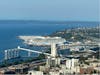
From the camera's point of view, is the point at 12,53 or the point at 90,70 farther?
the point at 12,53

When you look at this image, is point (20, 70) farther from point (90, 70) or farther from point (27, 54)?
point (27, 54)

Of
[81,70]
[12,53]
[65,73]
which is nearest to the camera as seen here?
[65,73]

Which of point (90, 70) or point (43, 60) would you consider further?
point (43, 60)

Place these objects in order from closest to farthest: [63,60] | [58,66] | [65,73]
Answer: [65,73] < [58,66] < [63,60]

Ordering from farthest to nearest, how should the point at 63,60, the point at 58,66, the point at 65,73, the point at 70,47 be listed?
the point at 70,47
the point at 63,60
the point at 58,66
the point at 65,73

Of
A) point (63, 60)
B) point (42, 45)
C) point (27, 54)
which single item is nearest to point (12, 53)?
point (27, 54)

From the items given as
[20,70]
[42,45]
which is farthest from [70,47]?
[20,70]

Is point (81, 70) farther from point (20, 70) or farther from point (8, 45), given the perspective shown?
point (8, 45)

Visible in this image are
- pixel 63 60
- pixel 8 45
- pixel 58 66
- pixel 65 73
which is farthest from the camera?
pixel 8 45
